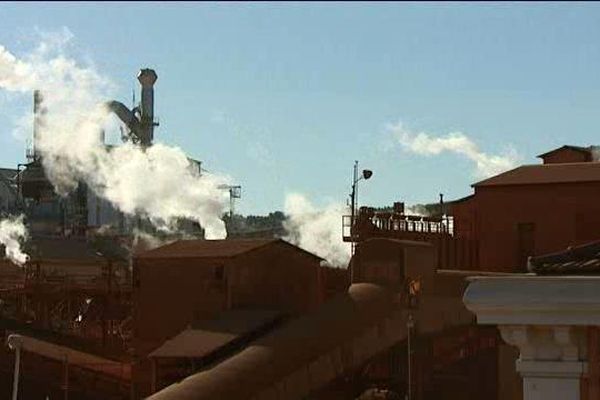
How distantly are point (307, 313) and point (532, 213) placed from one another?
1266cm

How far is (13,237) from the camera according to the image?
67500mm

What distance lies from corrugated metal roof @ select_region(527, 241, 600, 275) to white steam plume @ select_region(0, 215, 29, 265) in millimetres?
52500

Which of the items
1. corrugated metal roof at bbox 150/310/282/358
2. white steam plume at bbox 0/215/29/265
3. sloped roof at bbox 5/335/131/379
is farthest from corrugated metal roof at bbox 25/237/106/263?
corrugated metal roof at bbox 150/310/282/358

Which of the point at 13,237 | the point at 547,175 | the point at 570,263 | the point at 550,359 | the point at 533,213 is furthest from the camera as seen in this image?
the point at 13,237

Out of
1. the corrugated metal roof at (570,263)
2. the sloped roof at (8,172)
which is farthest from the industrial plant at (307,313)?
the sloped roof at (8,172)

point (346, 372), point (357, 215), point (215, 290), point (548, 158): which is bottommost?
point (346, 372)

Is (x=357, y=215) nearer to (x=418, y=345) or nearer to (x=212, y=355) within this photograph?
(x=418, y=345)

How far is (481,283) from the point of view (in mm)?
9367

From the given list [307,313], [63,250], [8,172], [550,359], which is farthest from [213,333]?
[8,172]

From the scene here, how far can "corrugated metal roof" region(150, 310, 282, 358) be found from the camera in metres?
32.7

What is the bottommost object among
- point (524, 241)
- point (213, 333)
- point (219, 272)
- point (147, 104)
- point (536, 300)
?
point (213, 333)

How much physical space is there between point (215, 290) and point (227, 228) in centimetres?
4171

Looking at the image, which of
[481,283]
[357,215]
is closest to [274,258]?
[357,215]

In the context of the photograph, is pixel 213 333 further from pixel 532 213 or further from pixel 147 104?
pixel 147 104
